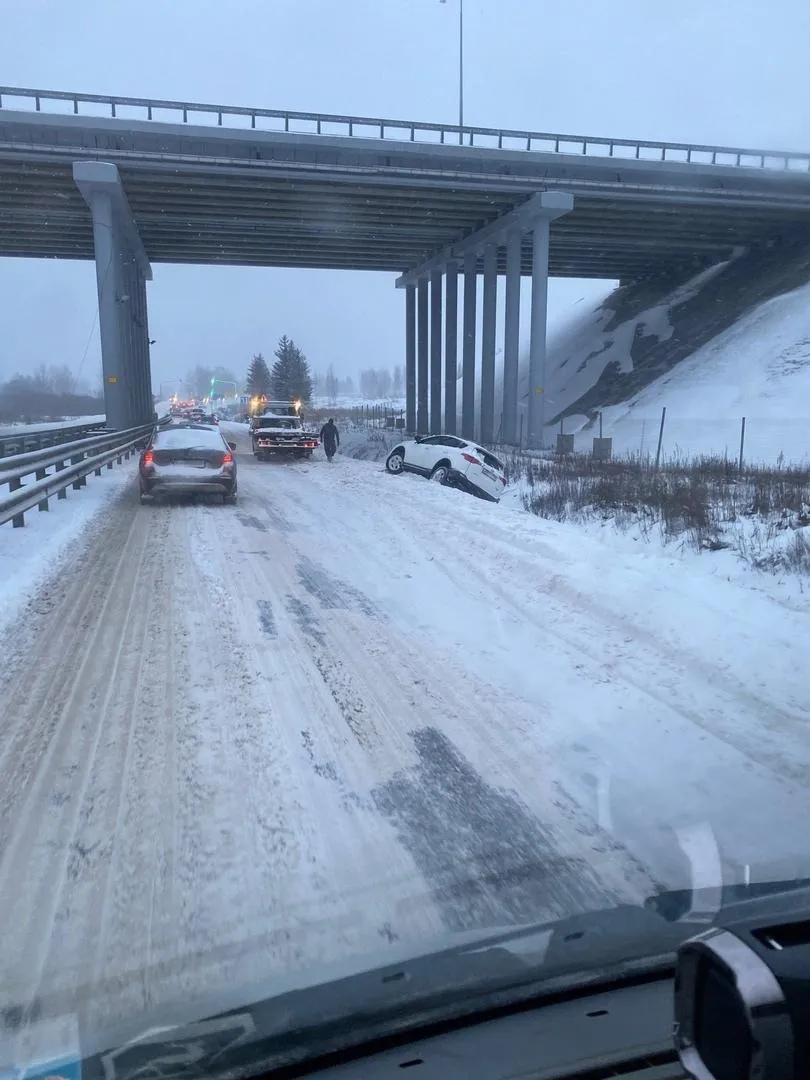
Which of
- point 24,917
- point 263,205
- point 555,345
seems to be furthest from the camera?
point 555,345

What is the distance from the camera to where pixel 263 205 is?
4044cm

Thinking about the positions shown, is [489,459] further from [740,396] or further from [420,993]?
[740,396]

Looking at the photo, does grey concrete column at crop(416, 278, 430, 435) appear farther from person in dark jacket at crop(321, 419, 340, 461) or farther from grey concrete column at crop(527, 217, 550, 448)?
person in dark jacket at crop(321, 419, 340, 461)

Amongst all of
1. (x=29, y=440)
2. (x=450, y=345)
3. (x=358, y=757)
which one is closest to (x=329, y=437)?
(x=29, y=440)

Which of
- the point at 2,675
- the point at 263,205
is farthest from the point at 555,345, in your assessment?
the point at 2,675

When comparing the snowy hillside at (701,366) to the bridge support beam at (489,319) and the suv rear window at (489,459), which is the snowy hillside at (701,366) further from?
the suv rear window at (489,459)

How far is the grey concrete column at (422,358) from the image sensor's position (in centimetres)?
5769

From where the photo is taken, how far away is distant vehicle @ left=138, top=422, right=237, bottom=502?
16297 mm

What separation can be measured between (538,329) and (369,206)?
1028 cm

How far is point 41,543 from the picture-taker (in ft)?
40.3

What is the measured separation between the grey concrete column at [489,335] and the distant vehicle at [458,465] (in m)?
24.9

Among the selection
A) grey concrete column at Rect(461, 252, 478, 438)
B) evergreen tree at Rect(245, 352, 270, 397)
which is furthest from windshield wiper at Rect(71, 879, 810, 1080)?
evergreen tree at Rect(245, 352, 270, 397)

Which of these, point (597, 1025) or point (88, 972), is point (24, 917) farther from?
point (597, 1025)

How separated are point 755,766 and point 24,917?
3959mm
